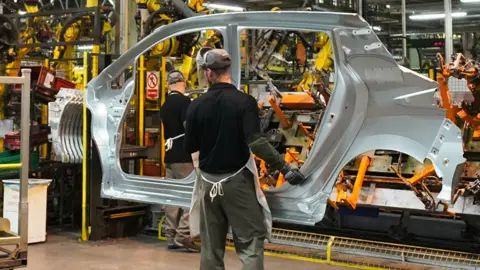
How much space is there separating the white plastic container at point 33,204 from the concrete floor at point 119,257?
0.13 metres

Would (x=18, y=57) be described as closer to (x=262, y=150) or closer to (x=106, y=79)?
(x=106, y=79)

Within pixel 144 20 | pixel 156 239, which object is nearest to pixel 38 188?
pixel 156 239

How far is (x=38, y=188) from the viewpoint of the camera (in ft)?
21.6

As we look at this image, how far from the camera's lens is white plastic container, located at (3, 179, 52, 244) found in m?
6.41

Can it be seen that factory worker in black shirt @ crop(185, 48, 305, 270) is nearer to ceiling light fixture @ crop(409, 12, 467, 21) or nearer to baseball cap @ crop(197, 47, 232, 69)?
baseball cap @ crop(197, 47, 232, 69)

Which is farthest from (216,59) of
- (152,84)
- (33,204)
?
(33,204)

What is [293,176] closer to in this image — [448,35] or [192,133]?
[192,133]

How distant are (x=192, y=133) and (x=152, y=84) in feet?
10.7

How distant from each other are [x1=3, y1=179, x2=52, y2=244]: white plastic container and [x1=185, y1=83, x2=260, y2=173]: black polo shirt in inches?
132

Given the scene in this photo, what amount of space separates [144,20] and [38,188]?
2.40 m

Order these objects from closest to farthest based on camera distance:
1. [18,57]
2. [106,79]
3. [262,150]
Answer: [262,150] < [106,79] < [18,57]

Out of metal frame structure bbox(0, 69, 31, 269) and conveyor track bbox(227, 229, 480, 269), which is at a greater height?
metal frame structure bbox(0, 69, 31, 269)

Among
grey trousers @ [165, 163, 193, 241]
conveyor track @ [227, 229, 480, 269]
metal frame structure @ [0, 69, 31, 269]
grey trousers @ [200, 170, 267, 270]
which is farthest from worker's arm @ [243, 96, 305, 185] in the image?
grey trousers @ [165, 163, 193, 241]

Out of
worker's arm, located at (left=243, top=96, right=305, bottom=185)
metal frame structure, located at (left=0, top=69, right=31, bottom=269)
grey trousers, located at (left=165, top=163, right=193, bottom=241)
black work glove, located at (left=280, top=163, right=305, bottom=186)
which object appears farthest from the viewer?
grey trousers, located at (left=165, top=163, right=193, bottom=241)
